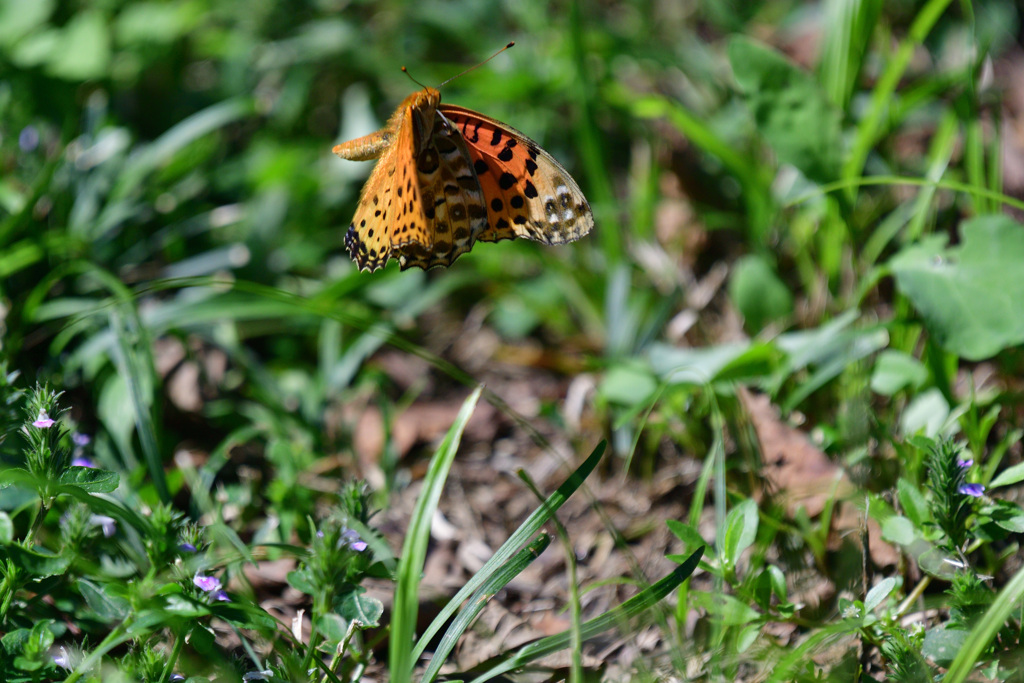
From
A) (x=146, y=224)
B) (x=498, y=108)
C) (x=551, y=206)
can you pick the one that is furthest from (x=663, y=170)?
(x=146, y=224)

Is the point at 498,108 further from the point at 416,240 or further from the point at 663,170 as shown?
the point at 416,240

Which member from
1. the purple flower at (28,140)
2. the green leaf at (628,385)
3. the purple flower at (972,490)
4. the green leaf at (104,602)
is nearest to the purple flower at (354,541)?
the green leaf at (104,602)

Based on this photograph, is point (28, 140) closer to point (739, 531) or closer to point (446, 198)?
point (446, 198)

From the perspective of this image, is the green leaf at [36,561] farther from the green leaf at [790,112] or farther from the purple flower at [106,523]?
the green leaf at [790,112]

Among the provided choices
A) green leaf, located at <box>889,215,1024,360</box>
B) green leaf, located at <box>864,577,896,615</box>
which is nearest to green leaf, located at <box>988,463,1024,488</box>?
green leaf, located at <box>864,577,896,615</box>

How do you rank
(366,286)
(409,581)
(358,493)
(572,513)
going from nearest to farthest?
(409,581) < (358,493) < (572,513) < (366,286)

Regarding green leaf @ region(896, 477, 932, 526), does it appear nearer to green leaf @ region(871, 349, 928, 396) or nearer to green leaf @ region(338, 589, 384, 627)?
green leaf @ region(871, 349, 928, 396)

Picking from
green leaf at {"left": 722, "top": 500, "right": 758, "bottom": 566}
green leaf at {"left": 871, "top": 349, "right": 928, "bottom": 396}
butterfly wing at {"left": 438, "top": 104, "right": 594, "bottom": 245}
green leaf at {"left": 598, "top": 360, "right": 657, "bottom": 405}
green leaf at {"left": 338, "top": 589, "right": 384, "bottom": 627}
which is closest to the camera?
green leaf at {"left": 338, "top": 589, "right": 384, "bottom": 627}
